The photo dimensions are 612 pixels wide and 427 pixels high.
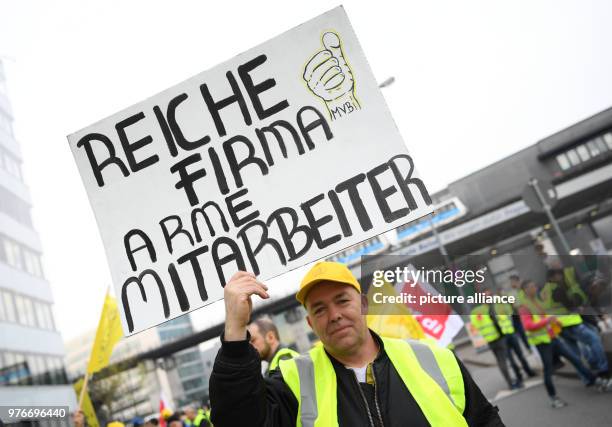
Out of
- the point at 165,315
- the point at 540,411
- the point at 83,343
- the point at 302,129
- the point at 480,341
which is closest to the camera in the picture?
the point at 165,315

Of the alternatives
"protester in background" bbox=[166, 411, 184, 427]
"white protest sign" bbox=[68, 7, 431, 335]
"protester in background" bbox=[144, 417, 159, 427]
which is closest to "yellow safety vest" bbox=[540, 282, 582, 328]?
"white protest sign" bbox=[68, 7, 431, 335]

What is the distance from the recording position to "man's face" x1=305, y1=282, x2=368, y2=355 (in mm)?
2303

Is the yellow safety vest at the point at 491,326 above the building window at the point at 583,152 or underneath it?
underneath

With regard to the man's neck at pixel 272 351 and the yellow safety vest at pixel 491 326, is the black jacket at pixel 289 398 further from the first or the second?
the yellow safety vest at pixel 491 326

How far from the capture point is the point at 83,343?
145 meters

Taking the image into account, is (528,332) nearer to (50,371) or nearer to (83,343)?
(50,371)

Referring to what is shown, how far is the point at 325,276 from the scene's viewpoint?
2.38 m

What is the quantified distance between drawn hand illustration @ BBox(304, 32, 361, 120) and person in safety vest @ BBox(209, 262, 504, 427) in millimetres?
925

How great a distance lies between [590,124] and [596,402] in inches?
1780

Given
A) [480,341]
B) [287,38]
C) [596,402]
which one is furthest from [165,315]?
[480,341]

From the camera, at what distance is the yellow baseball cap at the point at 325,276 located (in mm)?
2391

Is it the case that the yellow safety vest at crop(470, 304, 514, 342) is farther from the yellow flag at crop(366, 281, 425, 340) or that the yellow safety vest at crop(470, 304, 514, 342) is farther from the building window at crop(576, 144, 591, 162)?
the building window at crop(576, 144, 591, 162)
